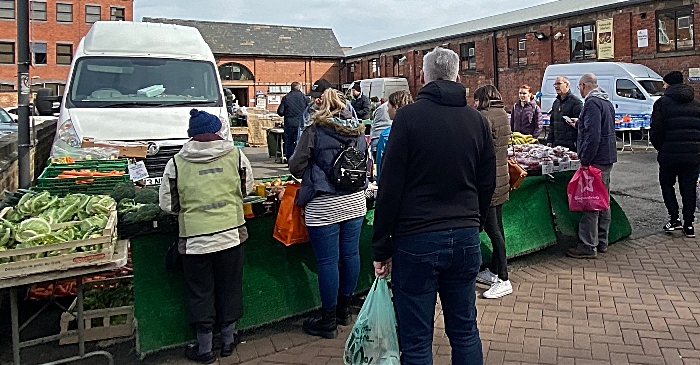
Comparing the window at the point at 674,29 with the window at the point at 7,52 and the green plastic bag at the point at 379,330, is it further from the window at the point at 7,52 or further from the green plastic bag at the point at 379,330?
the window at the point at 7,52

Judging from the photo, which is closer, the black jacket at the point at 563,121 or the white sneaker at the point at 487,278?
the white sneaker at the point at 487,278

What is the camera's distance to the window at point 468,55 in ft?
106

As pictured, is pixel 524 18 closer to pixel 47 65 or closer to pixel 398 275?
pixel 398 275

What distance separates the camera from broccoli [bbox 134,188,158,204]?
421 cm

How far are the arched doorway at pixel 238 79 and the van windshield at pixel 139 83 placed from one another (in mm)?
35194

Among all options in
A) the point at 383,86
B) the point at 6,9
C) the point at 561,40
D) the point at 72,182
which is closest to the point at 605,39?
the point at 561,40

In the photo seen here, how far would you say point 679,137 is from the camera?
255 inches

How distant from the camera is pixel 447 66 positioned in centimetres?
289

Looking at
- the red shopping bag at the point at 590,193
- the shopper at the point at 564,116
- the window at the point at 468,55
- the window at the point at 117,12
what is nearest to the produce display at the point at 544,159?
the red shopping bag at the point at 590,193

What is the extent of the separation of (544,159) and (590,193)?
0.62m

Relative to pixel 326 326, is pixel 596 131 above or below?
above

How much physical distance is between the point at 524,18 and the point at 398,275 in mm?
28968

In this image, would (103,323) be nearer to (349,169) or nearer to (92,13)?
(349,169)

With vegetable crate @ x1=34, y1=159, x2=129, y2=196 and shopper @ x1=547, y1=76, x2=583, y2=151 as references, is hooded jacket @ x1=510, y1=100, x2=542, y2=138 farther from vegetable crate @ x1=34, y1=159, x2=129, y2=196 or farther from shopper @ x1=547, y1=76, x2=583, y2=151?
vegetable crate @ x1=34, y1=159, x2=129, y2=196
